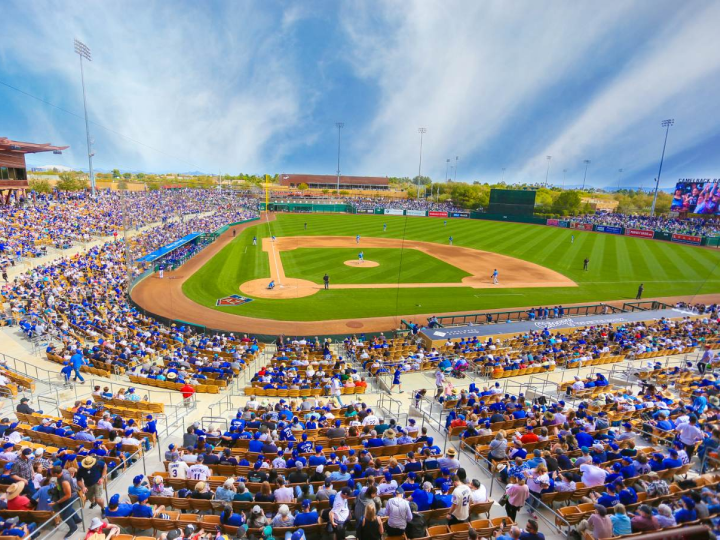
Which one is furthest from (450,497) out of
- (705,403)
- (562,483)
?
(705,403)

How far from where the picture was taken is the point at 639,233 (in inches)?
2427

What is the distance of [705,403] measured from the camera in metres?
11.2

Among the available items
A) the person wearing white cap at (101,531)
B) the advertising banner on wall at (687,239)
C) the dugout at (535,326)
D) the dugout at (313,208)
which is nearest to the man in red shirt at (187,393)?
the person wearing white cap at (101,531)

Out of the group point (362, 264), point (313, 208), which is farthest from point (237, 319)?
point (313, 208)

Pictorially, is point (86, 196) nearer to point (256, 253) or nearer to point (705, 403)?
point (256, 253)

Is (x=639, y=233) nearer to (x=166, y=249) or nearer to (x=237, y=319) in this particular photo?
(x=237, y=319)

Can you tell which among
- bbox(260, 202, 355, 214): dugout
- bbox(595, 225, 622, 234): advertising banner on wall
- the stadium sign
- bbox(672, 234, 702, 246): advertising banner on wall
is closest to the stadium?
bbox(672, 234, 702, 246): advertising banner on wall

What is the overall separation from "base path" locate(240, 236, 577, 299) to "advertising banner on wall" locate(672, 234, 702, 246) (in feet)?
102

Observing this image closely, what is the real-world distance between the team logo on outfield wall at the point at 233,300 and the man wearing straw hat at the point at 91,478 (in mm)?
19821

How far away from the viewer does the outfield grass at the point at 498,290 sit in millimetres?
27375

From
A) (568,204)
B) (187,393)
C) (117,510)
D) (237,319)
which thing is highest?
(568,204)

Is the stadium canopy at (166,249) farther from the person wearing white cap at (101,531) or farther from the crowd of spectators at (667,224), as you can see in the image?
the crowd of spectators at (667,224)

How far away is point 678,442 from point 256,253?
38433 mm

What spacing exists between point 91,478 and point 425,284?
2817cm
